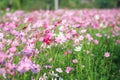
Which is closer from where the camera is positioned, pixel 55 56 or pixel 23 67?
pixel 23 67

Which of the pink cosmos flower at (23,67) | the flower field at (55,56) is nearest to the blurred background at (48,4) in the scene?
the flower field at (55,56)

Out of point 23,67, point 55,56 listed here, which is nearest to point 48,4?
point 55,56

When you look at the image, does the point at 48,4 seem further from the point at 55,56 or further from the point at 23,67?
the point at 23,67

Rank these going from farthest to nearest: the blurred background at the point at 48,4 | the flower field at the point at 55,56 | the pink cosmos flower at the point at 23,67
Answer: the blurred background at the point at 48,4 → the flower field at the point at 55,56 → the pink cosmos flower at the point at 23,67

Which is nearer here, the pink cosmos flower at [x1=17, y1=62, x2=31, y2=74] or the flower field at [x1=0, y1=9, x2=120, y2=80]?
the pink cosmos flower at [x1=17, y1=62, x2=31, y2=74]

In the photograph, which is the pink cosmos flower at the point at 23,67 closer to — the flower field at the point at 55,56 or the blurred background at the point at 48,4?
the flower field at the point at 55,56

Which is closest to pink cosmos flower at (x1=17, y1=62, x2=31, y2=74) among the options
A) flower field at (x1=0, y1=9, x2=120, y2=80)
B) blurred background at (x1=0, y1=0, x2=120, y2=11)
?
flower field at (x1=0, y1=9, x2=120, y2=80)

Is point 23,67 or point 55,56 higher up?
point 23,67

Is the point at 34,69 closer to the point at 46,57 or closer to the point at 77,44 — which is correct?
the point at 46,57

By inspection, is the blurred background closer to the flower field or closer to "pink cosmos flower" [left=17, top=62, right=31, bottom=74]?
the flower field

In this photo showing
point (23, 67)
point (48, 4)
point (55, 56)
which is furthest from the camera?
point (48, 4)

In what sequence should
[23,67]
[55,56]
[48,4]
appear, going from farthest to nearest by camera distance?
[48,4]
[55,56]
[23,67]

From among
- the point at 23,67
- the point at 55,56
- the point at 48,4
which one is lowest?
the point at 48,4

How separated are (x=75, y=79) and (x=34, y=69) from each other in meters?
0.70
